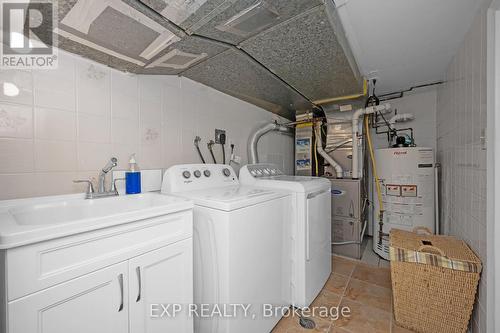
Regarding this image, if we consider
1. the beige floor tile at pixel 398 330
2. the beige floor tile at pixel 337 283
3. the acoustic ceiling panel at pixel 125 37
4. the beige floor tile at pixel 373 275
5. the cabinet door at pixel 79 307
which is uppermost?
the acoustic ceiling panel at pixel 125 37

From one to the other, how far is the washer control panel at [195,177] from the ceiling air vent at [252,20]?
95 centimetres

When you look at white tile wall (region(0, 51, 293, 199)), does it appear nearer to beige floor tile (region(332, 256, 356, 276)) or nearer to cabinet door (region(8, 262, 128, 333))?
cabinet door (region(8, 262, 128, 333))

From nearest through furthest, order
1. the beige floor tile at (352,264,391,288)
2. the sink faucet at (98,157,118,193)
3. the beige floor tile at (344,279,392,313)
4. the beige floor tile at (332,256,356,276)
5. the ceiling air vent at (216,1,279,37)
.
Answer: the ceiling air vent at (216,1,279,37) < the sink faucet at (98,157,118,193) < the beige floor tile at (344,279,392,313) < the beige floor tile at (352,264,391,288) < the beige floor tile at (332,256,356,276)

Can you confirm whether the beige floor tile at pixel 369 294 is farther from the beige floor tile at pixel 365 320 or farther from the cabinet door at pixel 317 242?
the cabinet door at pixel 317 242

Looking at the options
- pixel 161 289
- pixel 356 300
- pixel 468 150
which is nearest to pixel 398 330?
pixel 356 300

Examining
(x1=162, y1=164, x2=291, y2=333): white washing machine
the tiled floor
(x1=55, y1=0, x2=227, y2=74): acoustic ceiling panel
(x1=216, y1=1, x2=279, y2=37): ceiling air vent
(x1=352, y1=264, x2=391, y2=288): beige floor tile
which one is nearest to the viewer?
(x1=55, y1=0, x2=227, y2=74): acoustic ceiling panel

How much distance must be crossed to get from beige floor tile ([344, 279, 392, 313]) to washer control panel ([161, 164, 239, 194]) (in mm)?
1435

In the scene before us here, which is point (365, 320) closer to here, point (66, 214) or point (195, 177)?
point (195, 177)

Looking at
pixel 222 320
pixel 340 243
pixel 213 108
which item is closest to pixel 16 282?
pixel 222 320

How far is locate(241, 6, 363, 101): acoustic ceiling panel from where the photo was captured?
1131 mm

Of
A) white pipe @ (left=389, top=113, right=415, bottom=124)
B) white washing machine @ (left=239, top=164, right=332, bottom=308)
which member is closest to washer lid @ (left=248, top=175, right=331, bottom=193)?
white washing machine @ (left=239, top=164, right=332, bottom=308)

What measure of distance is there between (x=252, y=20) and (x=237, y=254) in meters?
1.26

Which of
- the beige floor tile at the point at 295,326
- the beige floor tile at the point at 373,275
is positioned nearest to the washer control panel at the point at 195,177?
the beige floor tile at the point at 295,326

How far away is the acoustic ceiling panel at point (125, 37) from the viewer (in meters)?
0.87
